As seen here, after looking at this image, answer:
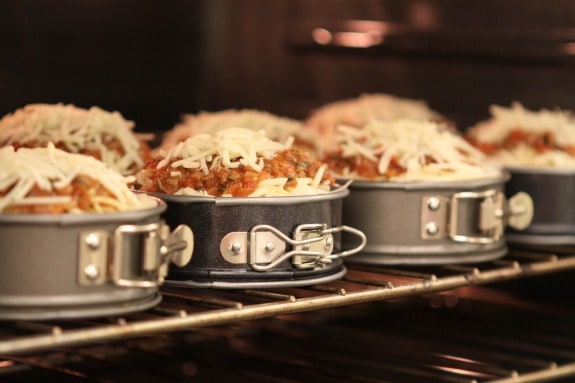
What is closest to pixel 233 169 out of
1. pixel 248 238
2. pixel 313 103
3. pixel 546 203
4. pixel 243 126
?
pixel 248 238

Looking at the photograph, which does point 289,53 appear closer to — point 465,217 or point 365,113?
point 365,113

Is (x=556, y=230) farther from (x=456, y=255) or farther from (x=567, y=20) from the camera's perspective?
(x=567, y=20)

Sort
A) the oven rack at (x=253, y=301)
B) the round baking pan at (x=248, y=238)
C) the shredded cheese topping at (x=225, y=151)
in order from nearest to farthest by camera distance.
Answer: the oven rack at (x=253, y=301)
the round baking pan at (x=248, y=238)
the shredded cheese topping at (x=225, y=151)

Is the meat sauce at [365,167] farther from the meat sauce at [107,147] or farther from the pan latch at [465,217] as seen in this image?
the meat sauce at [107,147]

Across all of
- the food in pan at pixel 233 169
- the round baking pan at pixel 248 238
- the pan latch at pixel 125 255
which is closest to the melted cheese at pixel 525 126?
the food in pan at pixel 233 169

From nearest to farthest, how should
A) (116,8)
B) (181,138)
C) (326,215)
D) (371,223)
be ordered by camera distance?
(326,215) → (371,223) → (181,138) → (116,8)

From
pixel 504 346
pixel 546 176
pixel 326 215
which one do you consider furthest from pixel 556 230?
pixel 326 215
